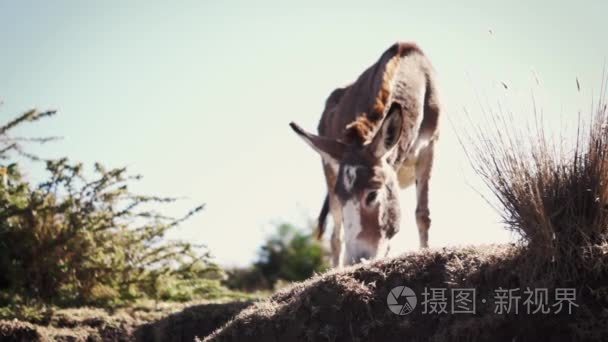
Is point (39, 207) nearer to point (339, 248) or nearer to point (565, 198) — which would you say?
point (339, 248)

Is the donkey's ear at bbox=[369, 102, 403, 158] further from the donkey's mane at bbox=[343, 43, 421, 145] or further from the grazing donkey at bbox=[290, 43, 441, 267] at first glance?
the donkey's mane at bbox=[343, 43, 421, 145]

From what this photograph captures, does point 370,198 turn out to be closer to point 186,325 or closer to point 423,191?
point 423,191

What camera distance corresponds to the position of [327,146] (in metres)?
7.86

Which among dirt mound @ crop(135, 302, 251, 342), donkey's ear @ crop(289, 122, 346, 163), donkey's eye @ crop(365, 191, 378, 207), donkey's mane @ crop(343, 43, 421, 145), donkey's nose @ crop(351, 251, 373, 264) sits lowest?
dirt mound @ crop(135, 302, 251, 342)

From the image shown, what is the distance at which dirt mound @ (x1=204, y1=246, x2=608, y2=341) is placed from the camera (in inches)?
174

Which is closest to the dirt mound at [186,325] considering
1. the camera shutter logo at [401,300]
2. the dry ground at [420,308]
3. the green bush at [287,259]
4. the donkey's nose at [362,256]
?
the donkey's nose at [362,256]

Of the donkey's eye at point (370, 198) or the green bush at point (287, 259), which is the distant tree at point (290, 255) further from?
the donkey's eye at point (370, 198)

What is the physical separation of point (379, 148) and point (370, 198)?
1.85ft

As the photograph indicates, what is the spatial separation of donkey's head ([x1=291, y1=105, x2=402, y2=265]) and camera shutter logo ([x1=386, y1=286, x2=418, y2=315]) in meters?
2.04

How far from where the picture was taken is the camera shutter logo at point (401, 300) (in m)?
4.88

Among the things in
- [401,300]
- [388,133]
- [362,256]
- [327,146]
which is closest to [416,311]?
[401,300]

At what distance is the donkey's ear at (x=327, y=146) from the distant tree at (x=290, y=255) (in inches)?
374

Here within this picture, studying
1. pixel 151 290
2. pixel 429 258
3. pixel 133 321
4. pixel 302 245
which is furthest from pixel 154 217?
pixel 302 245

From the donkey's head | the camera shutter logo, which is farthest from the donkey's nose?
the camera shutter logo
